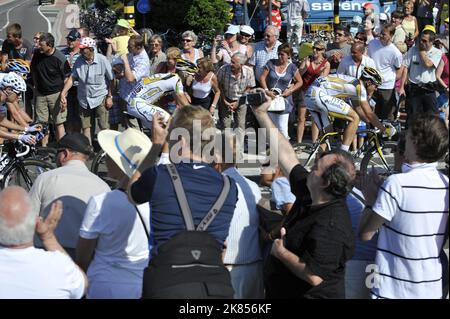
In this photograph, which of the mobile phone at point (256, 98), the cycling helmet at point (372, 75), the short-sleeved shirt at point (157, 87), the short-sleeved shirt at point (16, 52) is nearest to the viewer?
the mobile phone at point (256, 98)

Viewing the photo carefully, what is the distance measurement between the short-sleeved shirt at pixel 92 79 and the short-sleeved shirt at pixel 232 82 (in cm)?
162

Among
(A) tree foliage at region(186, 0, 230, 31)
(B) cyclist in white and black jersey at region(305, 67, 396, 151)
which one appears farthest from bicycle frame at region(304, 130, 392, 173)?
(A) tree foliage at region(186, 0, 230, 31)

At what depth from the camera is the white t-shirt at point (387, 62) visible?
12.7 m

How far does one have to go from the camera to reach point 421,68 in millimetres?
12242

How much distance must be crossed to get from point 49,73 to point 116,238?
25.9 ft

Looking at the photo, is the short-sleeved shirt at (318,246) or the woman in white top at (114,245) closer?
the short-sleeved shirt at (318,246)

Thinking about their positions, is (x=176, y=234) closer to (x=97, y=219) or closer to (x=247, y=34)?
(x=97, y=219)

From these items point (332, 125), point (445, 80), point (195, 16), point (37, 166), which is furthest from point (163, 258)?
point (195, 16)

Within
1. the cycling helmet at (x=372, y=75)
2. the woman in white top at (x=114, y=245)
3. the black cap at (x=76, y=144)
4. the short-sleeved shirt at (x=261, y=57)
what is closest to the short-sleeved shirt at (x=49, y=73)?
the short-sleeved shirt at (x=261, y=57)

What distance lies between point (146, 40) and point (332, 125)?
493cm

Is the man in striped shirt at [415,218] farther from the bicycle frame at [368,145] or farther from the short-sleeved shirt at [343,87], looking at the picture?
the short-sleeved shirt at [343,87]

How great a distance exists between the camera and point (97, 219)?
4445 mm

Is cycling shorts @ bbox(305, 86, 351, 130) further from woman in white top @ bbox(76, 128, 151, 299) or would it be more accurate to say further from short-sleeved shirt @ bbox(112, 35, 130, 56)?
woman in white top @ bbox(76, 128, 151, 299)

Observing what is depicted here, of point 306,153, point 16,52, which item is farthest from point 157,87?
point 16,52
